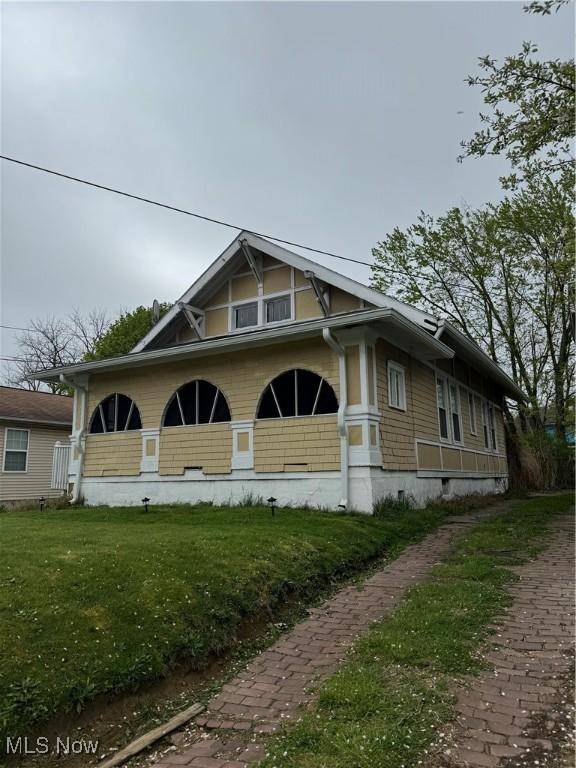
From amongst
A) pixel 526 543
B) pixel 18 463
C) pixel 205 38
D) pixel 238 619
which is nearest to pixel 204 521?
pixel 238 619

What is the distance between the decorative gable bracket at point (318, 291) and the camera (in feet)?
39.4

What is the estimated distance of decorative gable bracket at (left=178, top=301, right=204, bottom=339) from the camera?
13.7 metres

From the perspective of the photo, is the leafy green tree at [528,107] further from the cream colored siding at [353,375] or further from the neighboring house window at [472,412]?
the neighboring house window at [472,412]

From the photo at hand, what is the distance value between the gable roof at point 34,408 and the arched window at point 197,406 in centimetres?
895

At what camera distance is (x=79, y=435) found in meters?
13.9

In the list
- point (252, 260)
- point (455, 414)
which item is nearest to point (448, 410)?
point (455, 414)

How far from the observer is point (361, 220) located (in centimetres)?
1834

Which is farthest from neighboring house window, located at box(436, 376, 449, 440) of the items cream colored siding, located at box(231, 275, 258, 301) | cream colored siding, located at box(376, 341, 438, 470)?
cream colored siding, located at box(231, 275, 258, 301)

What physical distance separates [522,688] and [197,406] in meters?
9.53

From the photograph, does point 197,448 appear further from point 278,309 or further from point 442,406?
point 442,406

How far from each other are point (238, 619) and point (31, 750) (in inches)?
80.0

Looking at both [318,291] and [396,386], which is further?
[318,291]

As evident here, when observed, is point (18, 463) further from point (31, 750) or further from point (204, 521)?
point (31, 750)

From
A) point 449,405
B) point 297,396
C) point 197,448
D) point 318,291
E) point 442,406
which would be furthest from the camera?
point 449,405
